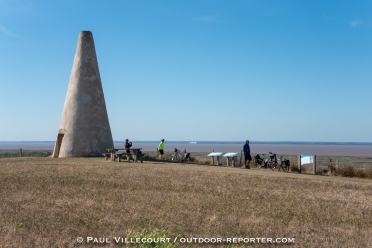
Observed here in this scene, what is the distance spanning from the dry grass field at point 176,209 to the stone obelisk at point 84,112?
26.8 feet

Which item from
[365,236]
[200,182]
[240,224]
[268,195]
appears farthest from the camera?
[200,182]

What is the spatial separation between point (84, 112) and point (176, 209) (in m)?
14.9

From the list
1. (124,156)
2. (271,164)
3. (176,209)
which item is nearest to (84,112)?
(124,156)

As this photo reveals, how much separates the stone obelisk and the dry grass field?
322 inches

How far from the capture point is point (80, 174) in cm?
1430

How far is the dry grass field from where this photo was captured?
7.30 meters

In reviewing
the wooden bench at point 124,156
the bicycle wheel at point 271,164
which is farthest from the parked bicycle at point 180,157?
the bicycle wheel at point 271,164

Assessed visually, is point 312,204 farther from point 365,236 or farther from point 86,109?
point 86,109

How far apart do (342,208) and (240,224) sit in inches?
130

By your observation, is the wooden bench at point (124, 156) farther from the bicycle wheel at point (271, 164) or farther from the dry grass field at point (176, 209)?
the bicycle wheel at point (271, 164)

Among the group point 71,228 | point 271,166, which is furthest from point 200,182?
point 271,166

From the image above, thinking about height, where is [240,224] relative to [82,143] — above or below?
below

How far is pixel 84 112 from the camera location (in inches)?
902

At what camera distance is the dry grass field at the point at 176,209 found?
730cm
